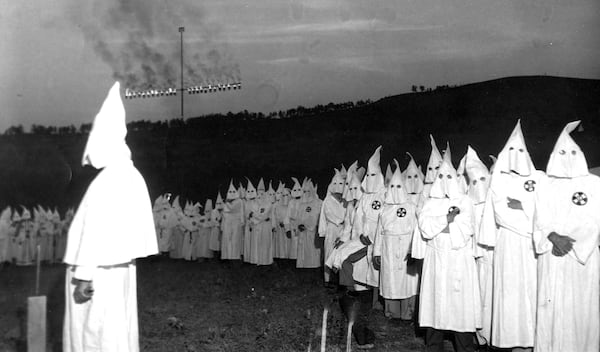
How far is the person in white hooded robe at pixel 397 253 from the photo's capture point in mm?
9266

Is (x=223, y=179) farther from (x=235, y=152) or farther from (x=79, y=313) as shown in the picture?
(x=79, y=313)

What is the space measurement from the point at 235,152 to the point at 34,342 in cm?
2971

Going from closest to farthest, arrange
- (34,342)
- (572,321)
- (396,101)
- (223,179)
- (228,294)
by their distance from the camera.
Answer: (34,342), (572,321), (228,294), (396,101), (223,179)

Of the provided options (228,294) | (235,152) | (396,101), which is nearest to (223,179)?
(235,152)

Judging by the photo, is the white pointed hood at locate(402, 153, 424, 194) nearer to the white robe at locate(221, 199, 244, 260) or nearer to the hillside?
the white robe at locate(221, 199, 244, 260)

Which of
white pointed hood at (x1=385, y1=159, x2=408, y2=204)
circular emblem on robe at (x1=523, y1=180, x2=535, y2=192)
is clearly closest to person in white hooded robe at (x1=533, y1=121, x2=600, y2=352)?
circular emblem on robe at (x1=523, y1=180, x2=535, y2=192)

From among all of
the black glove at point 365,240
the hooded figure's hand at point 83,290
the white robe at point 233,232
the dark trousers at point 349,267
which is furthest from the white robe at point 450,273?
the white robe at point 233,232

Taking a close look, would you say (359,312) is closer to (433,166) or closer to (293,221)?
(433,166)

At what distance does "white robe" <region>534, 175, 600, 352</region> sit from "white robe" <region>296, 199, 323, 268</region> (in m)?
9.95

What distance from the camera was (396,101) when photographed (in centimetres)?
3095

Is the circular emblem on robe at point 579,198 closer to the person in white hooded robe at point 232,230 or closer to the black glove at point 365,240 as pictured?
the black glove at point 365,240

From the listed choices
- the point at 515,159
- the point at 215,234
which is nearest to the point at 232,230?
the point at 215,234

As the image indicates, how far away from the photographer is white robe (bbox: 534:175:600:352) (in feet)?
21.0

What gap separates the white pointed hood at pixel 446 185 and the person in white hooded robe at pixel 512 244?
0.46 metres
